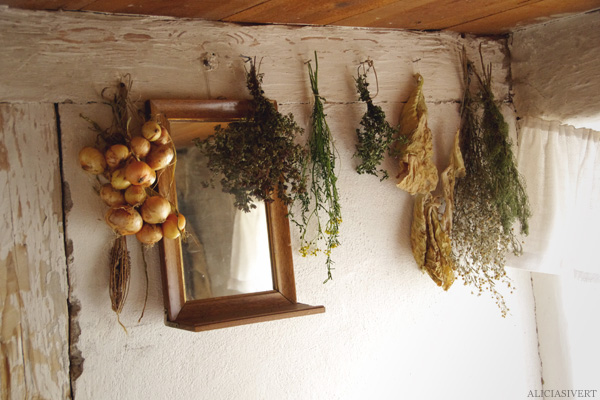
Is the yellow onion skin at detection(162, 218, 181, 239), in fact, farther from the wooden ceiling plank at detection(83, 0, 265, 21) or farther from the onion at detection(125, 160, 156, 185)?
the wooden ceiling plank at detection(83, 0, 265, 21)

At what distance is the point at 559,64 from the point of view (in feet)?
8.34

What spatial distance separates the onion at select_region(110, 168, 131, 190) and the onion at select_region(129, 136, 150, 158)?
7cm

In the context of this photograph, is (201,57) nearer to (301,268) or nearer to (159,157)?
(159,157)

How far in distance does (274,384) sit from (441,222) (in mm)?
996

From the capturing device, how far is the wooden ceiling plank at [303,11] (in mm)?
2033

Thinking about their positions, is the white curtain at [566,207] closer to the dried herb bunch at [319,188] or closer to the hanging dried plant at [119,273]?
the dried herb bunch at [319,188]

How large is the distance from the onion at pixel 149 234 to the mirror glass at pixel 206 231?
17 centimetres

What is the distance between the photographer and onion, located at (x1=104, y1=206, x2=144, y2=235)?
1.77 metres

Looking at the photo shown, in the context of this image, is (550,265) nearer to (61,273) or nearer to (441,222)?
(441,222)

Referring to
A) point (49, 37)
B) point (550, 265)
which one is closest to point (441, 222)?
point (550, 265)

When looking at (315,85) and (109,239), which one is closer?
(109,239)

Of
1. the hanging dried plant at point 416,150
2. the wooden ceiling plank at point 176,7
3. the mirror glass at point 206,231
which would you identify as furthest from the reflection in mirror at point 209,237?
the hanging dried plant at point 416,150

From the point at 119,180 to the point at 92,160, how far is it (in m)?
A: 0.11

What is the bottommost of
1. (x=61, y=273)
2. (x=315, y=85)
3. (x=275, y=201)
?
(x=61, y=273)
